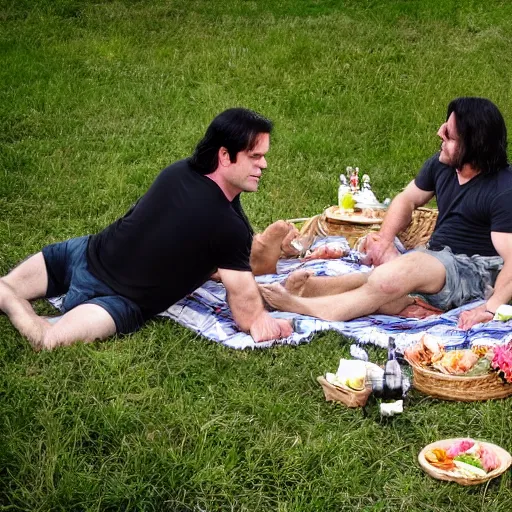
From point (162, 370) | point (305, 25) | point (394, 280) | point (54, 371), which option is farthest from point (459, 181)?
point (305, 25)

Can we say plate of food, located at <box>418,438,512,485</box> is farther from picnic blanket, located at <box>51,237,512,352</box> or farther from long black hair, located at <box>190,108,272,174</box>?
long black hair, located at <box>190,108,272,174</box>

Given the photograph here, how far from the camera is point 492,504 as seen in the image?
3869 millimetres

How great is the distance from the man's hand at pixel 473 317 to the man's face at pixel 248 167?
1.40 metres

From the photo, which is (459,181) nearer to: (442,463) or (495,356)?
(495,356)

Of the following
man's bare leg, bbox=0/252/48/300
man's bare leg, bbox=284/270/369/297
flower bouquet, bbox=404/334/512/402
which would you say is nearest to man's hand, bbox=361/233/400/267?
man's bare leg, bbox=284/270/369/297

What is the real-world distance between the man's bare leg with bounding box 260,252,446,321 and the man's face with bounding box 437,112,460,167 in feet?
2.19

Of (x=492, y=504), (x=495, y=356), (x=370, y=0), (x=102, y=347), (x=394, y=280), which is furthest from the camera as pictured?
(x=370, y=0)


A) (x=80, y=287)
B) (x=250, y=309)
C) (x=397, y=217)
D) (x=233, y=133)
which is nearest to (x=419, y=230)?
(x=397, y=217)

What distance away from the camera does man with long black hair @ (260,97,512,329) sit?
5.55 meters

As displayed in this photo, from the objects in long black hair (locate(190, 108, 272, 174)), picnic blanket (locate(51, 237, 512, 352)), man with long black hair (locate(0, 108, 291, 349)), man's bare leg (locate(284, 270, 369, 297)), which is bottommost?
picnic blanket (locate(51, 237, 512, 352))

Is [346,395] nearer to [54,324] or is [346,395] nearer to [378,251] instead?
[54,324]

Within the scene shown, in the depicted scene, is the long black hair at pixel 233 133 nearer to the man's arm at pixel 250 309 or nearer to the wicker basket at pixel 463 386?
the man's arm at pixel 250 309

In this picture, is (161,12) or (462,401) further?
(161,12)

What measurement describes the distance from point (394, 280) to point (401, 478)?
1.69 m
